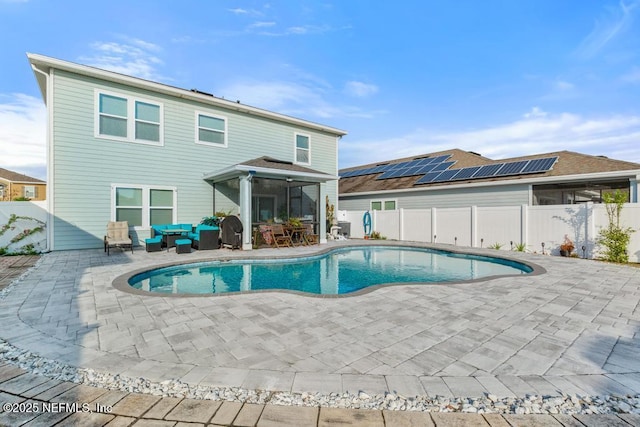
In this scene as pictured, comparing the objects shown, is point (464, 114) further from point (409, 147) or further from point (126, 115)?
point (126, 115)

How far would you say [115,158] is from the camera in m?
A: 9.91

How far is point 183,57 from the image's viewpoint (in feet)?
36.1

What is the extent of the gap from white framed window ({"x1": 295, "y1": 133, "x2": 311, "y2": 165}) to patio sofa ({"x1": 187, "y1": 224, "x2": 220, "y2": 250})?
588 cm

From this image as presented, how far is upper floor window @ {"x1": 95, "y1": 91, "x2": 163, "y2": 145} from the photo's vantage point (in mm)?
9695

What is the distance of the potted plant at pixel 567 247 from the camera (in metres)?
9.21

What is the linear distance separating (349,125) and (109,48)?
10534mm

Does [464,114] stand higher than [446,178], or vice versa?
[464,114]

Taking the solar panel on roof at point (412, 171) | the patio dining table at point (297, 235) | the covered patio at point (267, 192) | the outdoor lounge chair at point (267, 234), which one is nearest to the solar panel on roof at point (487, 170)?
the solar panel on roof at point (412, 171)

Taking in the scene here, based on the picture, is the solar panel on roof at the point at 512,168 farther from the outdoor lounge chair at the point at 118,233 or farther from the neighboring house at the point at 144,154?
the outdoor lounge chair at the point at 118,233

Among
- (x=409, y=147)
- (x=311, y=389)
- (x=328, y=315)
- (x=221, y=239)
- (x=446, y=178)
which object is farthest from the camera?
(x=409, y=147)

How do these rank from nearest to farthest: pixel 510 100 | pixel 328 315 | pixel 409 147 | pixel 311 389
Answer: pixel 311 389, pixel 328 315, pixel 510 100, pixel 409 147

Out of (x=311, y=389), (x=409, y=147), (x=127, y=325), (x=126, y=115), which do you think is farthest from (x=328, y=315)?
(x=409, y=147)

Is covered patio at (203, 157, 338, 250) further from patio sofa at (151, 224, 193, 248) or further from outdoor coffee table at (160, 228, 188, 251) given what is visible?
outdoor coffee table at (160, 228, 188, 251)

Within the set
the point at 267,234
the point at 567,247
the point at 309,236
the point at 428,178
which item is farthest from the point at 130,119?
the point at 567,247
